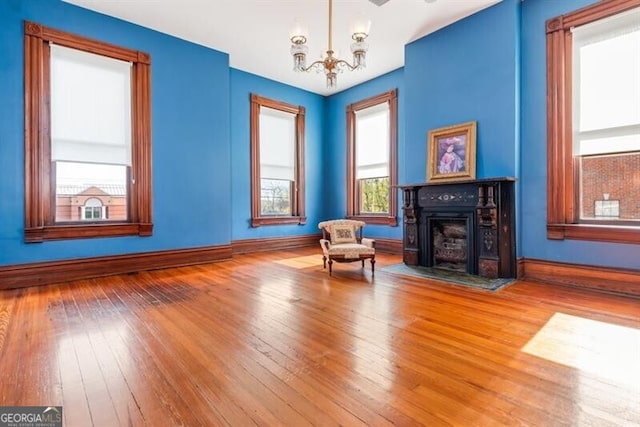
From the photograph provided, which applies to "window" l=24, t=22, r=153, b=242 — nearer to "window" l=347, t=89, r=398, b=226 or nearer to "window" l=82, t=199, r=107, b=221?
"window" l=82, t=199, r=107, b=221

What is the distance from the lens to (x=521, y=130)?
4113 mm

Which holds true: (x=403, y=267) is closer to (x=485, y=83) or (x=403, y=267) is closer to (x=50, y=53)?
(x=485, y=83)

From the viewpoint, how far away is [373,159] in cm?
670

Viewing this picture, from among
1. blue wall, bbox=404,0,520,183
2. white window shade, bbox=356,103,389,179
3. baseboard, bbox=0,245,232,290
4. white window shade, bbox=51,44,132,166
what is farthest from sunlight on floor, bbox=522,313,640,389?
white window shade, bbox=51,44,132,166

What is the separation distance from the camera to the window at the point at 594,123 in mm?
3430

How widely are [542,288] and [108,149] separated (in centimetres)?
593

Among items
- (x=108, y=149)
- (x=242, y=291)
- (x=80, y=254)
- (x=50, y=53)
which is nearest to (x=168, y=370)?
(x=242, y=291)

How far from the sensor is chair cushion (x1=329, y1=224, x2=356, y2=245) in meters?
4.83

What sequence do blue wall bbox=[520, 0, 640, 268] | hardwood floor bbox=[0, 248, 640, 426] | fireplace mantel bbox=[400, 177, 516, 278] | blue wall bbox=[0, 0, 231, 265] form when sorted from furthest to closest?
1. fireplace mantel bbox=[400, 177, 516, 278]
2. blue wall bbox=[520, 0, 640, 268]
3. blue wall bbox=[0, 0, 231, 265]
4. hardwood floor bbox=[0, 248, 640, 426]

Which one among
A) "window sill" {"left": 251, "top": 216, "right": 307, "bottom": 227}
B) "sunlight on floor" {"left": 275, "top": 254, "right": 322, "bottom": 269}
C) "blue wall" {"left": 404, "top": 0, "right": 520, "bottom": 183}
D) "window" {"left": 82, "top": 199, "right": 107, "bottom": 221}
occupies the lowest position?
"sunlight on floor" {"left": 275, "top": 254, "right": 322, "bottom": 269}

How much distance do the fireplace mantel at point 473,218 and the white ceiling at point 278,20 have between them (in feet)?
7.83

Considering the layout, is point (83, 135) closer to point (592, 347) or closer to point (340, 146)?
point (340, 146)

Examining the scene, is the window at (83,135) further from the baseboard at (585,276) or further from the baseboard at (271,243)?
the baseboard at (585,276)

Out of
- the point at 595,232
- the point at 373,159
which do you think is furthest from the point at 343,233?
the point at 595,232
